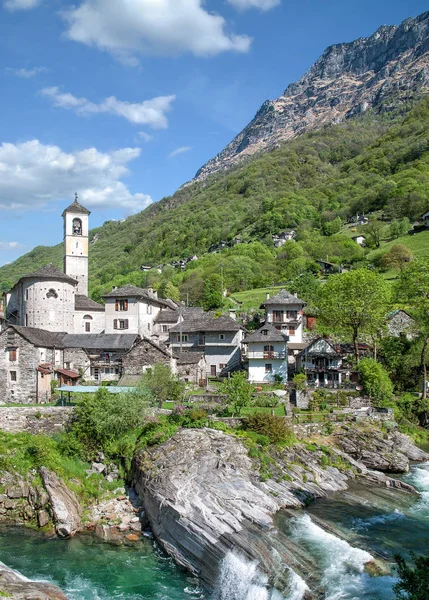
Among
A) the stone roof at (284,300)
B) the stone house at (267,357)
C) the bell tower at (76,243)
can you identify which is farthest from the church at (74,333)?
the stone roof at (284,300)

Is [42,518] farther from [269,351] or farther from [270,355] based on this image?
[269,351]

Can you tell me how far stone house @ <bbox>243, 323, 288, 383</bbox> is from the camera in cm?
5619

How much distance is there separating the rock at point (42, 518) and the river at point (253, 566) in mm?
959

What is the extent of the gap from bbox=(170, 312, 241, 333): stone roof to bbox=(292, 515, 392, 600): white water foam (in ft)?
116

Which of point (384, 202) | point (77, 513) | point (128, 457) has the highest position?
point (384, 202)

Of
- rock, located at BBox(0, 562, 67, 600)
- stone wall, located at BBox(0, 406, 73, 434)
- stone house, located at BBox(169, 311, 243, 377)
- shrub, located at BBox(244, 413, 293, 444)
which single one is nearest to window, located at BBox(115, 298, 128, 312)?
stone house, located at BBox(169, 311, 243, 377)

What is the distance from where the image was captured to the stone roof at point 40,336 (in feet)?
158

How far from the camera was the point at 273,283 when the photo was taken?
117 metres

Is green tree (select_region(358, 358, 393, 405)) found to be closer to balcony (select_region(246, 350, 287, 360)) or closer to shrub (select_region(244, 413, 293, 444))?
balcony (select_region(246, 350, 287, 360))

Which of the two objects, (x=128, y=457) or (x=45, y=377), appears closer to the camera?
(x=128, y=457)

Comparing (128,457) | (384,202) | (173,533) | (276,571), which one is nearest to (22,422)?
(128,457)

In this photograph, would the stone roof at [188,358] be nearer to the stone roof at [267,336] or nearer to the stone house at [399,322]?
the stone roof at [267,336]

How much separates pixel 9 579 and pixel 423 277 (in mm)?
48244

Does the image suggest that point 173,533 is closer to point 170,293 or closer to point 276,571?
point 276,571
